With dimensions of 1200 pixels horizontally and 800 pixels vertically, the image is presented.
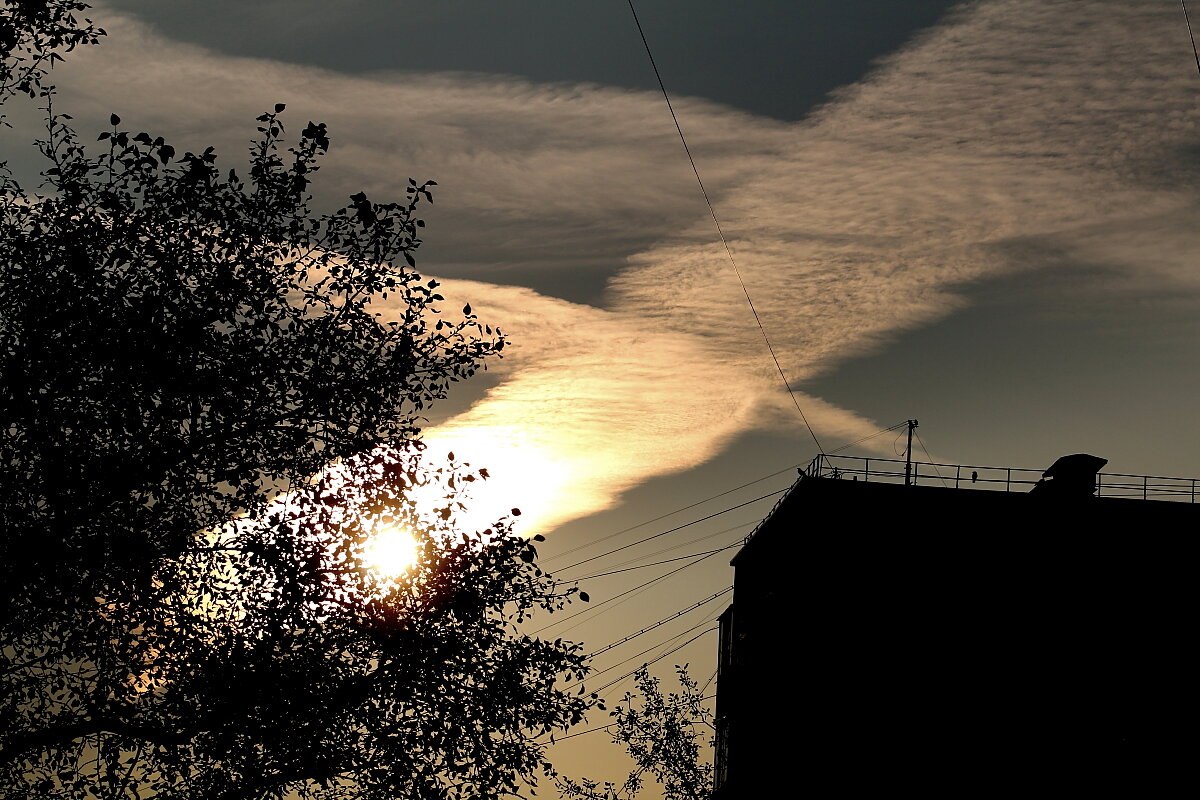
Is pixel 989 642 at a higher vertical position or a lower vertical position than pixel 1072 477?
lower

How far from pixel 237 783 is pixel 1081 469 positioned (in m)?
32.5

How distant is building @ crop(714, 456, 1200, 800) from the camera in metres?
34.9

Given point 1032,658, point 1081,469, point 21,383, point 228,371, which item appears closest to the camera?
point 21,383

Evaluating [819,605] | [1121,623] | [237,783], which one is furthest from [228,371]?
[1121,623]

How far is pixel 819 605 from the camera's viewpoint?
37.9 m

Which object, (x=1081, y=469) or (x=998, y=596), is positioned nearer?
(x=998, y=596)

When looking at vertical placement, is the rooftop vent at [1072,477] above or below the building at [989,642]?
above

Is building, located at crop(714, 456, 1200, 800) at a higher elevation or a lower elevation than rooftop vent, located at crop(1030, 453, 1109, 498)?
lower

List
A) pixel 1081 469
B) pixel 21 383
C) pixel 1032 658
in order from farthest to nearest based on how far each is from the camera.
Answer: pixel 1081 469 < pixel 1032 658 < pixel 21 383

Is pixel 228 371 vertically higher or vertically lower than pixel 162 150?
lower

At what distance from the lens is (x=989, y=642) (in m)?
36.1

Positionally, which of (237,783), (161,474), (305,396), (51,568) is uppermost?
(305,396)

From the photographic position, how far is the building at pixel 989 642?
1374 inches

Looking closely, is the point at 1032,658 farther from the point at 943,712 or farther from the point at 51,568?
the point at 51,568
